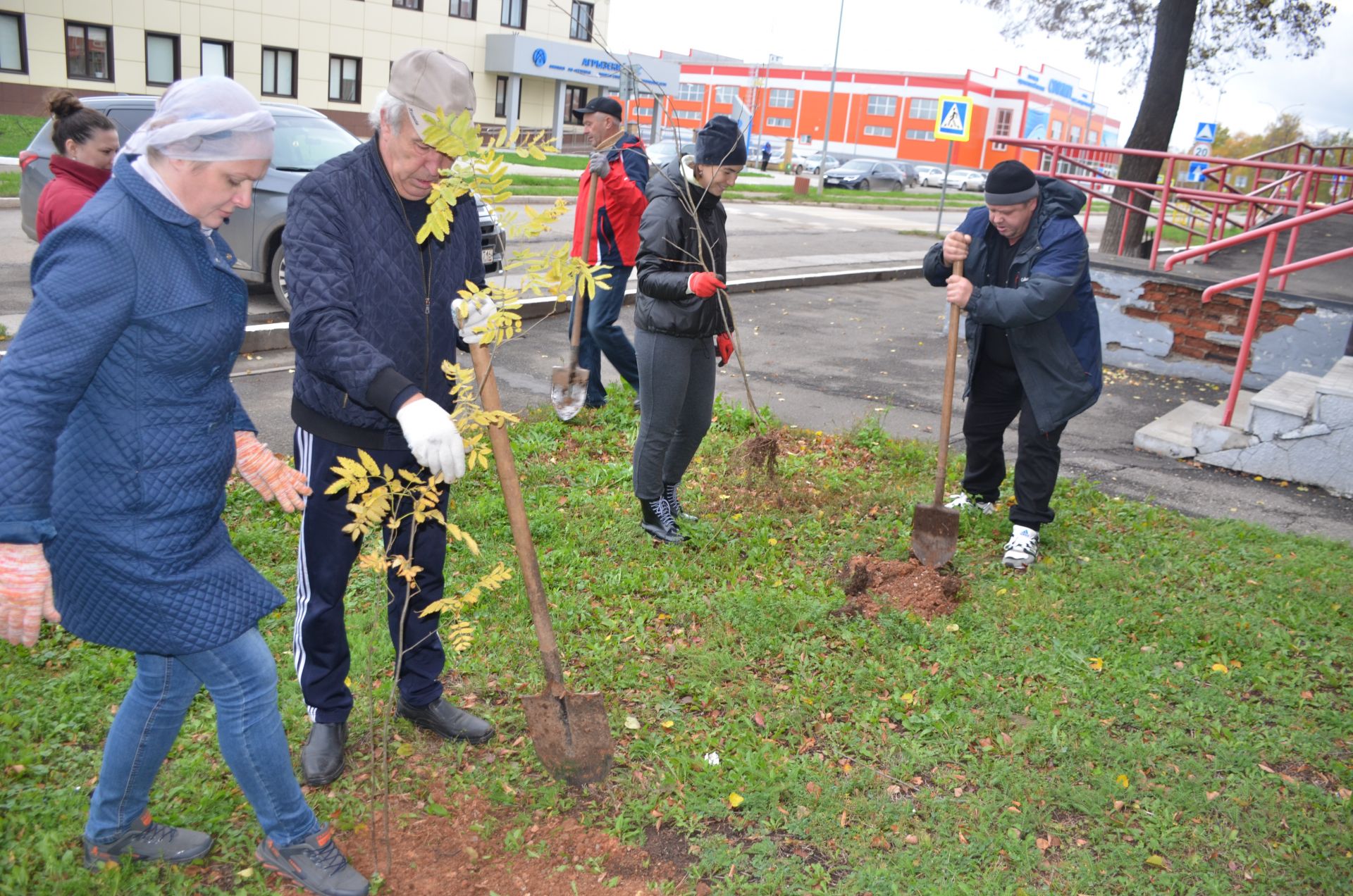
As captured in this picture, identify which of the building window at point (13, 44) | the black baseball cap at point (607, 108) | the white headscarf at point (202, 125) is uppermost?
the building window at point (13, 44)

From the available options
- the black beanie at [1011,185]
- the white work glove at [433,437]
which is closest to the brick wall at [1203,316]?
the black beanie at [1011,185]

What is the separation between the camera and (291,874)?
2.58 meters

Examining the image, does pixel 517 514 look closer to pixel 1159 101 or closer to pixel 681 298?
pixel 681 298

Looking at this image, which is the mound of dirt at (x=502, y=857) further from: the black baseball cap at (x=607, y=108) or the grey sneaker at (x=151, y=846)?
the black baseball cap at (x=607, y=108)

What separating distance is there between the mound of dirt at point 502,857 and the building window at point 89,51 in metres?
31.0

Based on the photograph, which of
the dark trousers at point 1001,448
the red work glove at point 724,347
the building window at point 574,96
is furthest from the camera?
the building window at point 574,96

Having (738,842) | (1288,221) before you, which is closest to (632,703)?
(738,842)

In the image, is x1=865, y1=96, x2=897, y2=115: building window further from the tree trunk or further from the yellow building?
the tree trunk

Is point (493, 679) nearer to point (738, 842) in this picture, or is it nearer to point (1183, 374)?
point (738, 842)

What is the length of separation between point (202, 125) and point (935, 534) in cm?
365

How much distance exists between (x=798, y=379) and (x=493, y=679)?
17.6ft

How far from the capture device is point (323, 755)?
304cm

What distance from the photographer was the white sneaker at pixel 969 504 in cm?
543

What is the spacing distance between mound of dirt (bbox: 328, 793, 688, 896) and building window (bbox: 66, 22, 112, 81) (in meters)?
31.0
